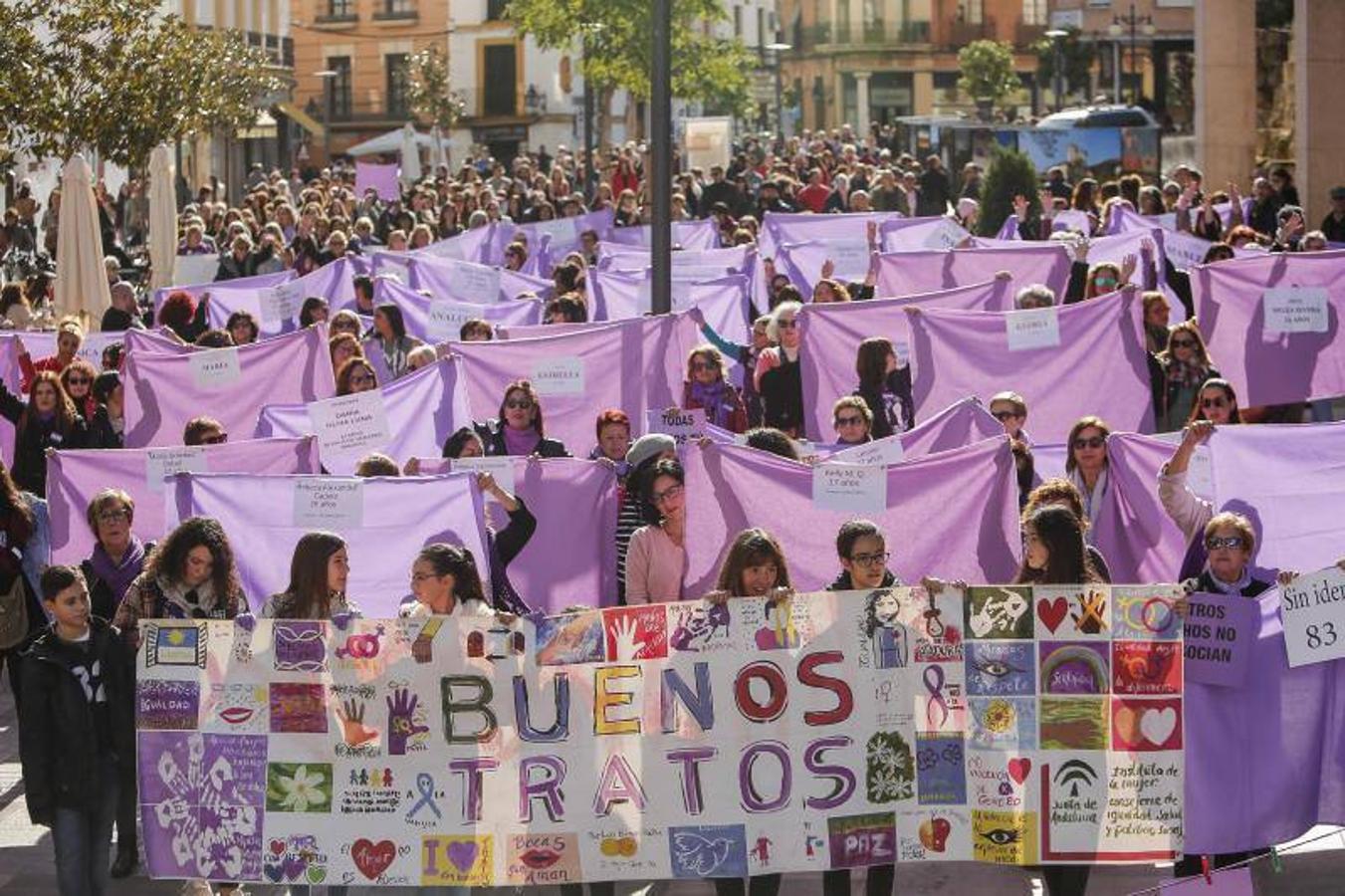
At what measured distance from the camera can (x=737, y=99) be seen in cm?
6456

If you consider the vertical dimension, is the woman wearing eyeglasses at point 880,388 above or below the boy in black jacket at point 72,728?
above

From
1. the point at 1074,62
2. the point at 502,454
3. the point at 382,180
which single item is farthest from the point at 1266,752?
the point at 1074,62

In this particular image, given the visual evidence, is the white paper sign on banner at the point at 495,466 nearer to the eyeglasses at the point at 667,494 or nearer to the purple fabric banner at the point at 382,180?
the eyeglasses at the point at 667,494

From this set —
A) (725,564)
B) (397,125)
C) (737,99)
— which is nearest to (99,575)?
(725,564)

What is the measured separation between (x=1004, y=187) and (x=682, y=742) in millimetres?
23206

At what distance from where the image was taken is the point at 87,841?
9.12m

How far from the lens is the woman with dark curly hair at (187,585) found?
30.6ft

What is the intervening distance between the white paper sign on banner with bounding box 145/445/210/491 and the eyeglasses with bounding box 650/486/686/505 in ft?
8.58

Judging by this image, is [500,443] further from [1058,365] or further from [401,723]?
[401,723]

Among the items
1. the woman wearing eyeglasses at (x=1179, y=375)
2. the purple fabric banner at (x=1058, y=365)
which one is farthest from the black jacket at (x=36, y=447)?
the woman wearing eyeglasses at (x=1179, y=375)

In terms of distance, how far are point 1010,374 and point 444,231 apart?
1470cm

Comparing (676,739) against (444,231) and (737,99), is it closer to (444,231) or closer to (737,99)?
(444,231)

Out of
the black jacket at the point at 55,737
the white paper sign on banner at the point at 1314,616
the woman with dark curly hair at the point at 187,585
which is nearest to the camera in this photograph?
the white paper sign on banner at the point at 1314,616

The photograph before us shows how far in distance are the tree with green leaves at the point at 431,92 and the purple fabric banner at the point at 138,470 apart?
68040mm
